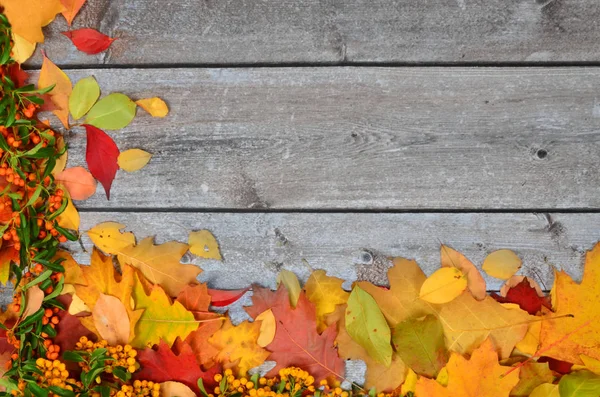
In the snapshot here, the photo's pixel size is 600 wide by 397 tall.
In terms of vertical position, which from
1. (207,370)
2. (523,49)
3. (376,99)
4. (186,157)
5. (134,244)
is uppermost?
(523,49)

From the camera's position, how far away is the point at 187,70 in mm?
949

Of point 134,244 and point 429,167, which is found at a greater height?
point 429,167

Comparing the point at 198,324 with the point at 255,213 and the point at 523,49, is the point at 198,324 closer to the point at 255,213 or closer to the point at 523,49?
the point at 255,213

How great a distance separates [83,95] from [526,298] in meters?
0.96

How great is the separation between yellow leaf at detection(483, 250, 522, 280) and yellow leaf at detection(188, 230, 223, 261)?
21.3 inches

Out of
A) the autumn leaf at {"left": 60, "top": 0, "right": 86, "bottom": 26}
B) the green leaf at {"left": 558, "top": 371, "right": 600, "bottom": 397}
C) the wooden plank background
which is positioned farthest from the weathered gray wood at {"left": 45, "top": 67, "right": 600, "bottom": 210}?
the green leaf at {"left": 558, "top": 371, "right": 600, "bottom": 397}

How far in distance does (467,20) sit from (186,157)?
604 mm

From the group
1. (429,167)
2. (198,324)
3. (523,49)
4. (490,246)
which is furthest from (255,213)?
(523,49)

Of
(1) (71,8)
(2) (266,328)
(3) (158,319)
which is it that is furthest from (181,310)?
(1) (71,8)

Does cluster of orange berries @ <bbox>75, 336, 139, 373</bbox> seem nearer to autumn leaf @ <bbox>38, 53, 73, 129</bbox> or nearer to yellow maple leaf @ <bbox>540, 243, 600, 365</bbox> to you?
autumn leaf @ <bbox>38, 53, 73, 129</bbox>

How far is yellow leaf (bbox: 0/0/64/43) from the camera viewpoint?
917 mm

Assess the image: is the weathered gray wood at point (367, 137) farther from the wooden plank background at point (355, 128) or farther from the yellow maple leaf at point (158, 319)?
the yellow maple leaf at point (158, 319)

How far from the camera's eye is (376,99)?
36.6 inches

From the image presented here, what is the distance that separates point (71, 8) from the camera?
932 millimetres
